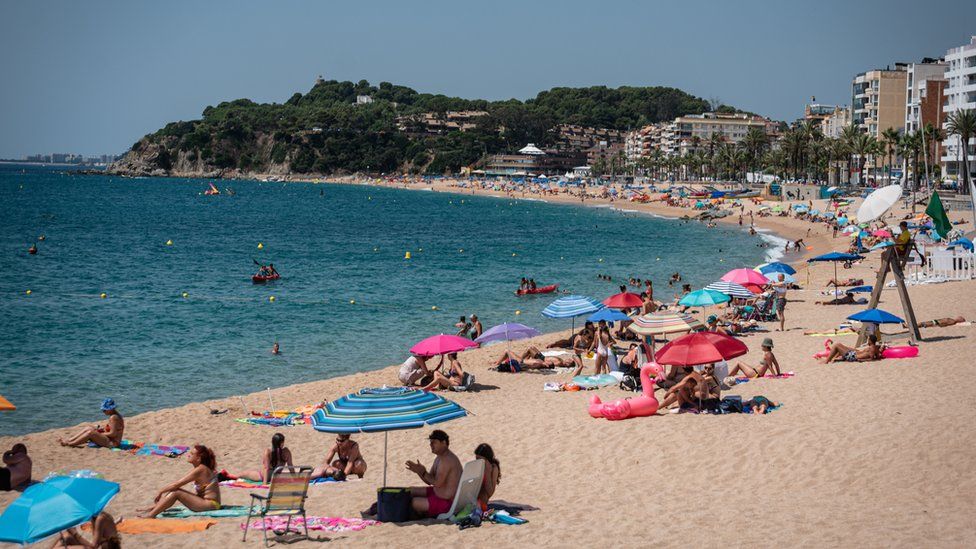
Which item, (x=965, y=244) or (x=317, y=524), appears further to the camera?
(x=965, y=244)

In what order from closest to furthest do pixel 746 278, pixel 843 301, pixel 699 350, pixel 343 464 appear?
pixel 343 464 < pixel 699 350 < pixel 746 278 < pixel 843 301

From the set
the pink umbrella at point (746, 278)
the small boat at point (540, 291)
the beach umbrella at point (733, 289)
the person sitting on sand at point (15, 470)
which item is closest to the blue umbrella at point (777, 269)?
the pink umbrella at point (746, 278)

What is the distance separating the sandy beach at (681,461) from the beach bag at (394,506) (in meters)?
0.22

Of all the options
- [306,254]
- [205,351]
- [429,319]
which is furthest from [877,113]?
[205,351]

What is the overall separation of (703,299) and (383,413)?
1215 centimetres

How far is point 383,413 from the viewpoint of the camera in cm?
955

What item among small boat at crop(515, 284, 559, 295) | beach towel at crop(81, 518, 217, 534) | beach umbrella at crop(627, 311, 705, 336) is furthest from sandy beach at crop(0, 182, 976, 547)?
small boat at crop(515, 284, 559, 295)

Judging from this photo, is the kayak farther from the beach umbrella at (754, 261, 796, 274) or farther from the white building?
the white building

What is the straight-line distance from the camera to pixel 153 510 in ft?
31.4

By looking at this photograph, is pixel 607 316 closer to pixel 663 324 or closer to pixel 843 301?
pixel 663 324

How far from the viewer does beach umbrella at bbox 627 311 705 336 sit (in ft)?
53.6

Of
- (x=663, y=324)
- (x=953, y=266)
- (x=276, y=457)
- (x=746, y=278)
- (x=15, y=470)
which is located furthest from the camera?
(x=953, y=266)

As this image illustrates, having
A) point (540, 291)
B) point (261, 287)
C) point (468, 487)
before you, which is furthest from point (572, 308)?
point (261, 287)

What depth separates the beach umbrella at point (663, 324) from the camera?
1634cm
